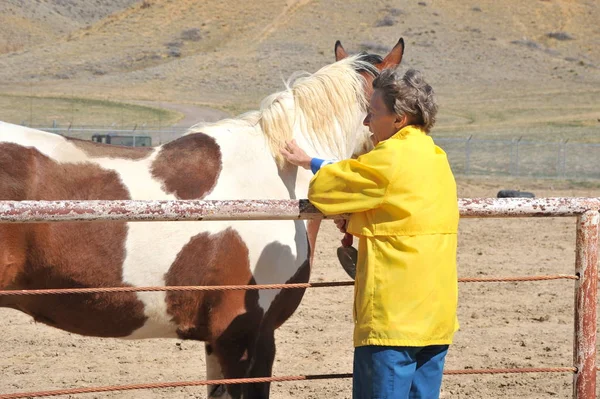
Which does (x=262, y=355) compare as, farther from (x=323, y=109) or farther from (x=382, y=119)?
(x=382, y=119)

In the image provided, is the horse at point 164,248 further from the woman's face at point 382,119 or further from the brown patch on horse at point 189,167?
the woman's face at point 382,119

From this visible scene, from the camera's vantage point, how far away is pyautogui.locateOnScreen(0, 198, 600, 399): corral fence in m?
2.72

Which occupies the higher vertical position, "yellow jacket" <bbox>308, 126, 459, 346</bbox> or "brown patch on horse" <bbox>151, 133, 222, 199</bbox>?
"brown patch on horse" <bbox>151, 133, 222, 199</bbox>

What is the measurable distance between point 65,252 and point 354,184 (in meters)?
1.41

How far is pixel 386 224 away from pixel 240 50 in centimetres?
6320

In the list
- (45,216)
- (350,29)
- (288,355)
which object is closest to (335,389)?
(288,355)

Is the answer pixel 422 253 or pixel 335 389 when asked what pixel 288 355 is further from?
pixel 422 253

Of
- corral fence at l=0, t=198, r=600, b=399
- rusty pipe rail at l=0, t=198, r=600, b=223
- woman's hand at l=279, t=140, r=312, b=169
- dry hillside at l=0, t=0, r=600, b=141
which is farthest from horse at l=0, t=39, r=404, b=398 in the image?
dry hillside at l=0, t=0, r=600, b=141

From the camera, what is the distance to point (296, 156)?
341 centimetres

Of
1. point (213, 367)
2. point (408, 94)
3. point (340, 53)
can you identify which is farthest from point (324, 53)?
point (408, 94)

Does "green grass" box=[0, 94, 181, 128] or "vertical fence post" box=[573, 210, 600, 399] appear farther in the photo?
"green grass" box=[0, 94, 181, 128]

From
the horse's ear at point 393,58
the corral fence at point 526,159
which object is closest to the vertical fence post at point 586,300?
the horse's ear at point 393,58

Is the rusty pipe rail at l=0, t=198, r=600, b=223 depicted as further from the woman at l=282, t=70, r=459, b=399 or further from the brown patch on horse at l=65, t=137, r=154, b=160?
the brown patch on horse at l=65, t=137, r=154, b=160

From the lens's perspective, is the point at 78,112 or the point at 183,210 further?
the point at 78,112
